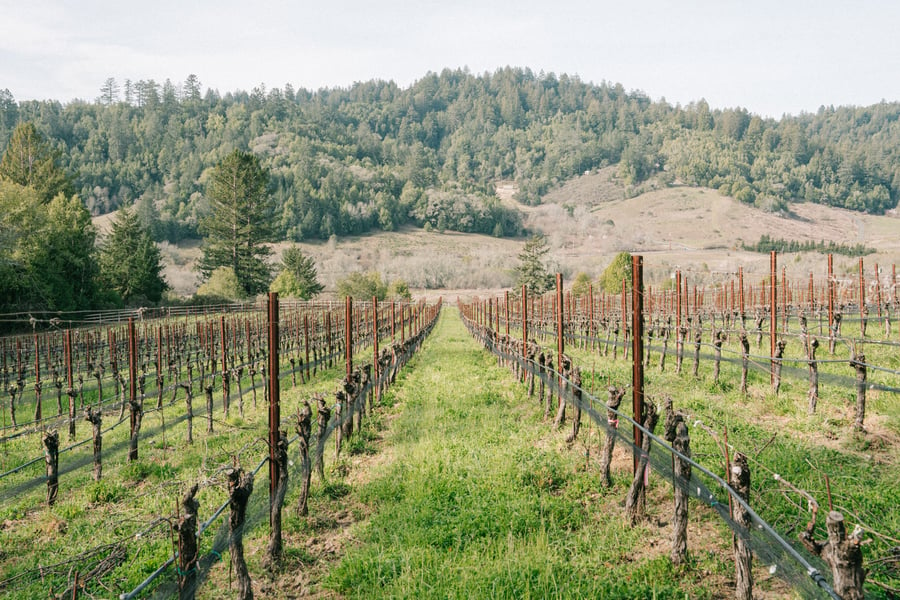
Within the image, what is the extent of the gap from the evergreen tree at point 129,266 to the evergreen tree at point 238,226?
11359mm

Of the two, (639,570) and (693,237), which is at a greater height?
(693,237)

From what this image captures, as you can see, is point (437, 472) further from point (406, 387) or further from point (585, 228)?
point (585, 228)

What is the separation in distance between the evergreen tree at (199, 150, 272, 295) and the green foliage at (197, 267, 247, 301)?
381cm

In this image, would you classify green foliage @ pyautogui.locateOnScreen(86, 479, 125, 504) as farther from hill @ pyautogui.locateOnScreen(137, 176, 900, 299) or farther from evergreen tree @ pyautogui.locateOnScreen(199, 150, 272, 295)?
hill @ pyautogui.locateOnScreen(137, 176, 900, 299)

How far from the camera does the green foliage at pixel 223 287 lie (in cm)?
4556

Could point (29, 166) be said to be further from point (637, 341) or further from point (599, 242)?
point (599, 242)

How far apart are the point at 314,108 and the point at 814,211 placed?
146 meters

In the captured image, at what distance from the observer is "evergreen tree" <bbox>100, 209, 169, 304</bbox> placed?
1564 inches

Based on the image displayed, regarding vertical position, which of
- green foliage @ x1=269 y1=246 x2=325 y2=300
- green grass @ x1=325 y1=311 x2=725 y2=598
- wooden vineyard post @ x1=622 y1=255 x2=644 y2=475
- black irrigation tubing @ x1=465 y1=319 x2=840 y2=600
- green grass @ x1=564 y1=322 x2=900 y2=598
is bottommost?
green grass @ x1=325 y1=311 x2=725 y2=598

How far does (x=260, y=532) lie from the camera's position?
5.41 m

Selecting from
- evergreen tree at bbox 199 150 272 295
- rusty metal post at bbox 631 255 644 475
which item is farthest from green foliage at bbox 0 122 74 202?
rusty metal post at bbox 631 255 644 475

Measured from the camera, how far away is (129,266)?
39844 millimetres

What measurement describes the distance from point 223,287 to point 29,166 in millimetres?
16652

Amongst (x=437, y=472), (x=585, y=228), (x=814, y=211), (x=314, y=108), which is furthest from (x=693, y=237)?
(x=314, y=108)
